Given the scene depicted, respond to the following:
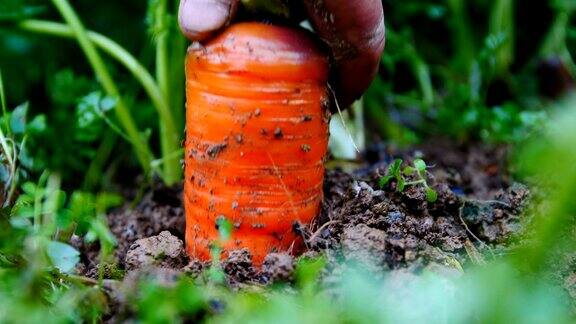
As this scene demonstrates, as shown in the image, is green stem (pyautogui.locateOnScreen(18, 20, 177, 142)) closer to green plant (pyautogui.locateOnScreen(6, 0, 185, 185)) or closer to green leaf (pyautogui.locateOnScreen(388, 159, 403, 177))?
green plant (pyautogui.locateOnScreen(6, 0, 185, 185))

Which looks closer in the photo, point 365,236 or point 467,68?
point 365,236

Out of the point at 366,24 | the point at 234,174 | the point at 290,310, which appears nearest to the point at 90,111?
the point at 234,174

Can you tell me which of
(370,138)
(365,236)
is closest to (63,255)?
(365,236)

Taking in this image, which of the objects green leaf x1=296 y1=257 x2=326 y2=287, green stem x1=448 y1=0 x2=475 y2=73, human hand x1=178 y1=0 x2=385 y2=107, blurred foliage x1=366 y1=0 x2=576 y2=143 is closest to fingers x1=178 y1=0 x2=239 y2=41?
human hand x1=178 y1=0 x2=385 y2=107

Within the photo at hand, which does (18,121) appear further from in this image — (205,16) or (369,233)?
(369,233)

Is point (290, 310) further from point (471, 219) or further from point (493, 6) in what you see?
point (493, 6)
